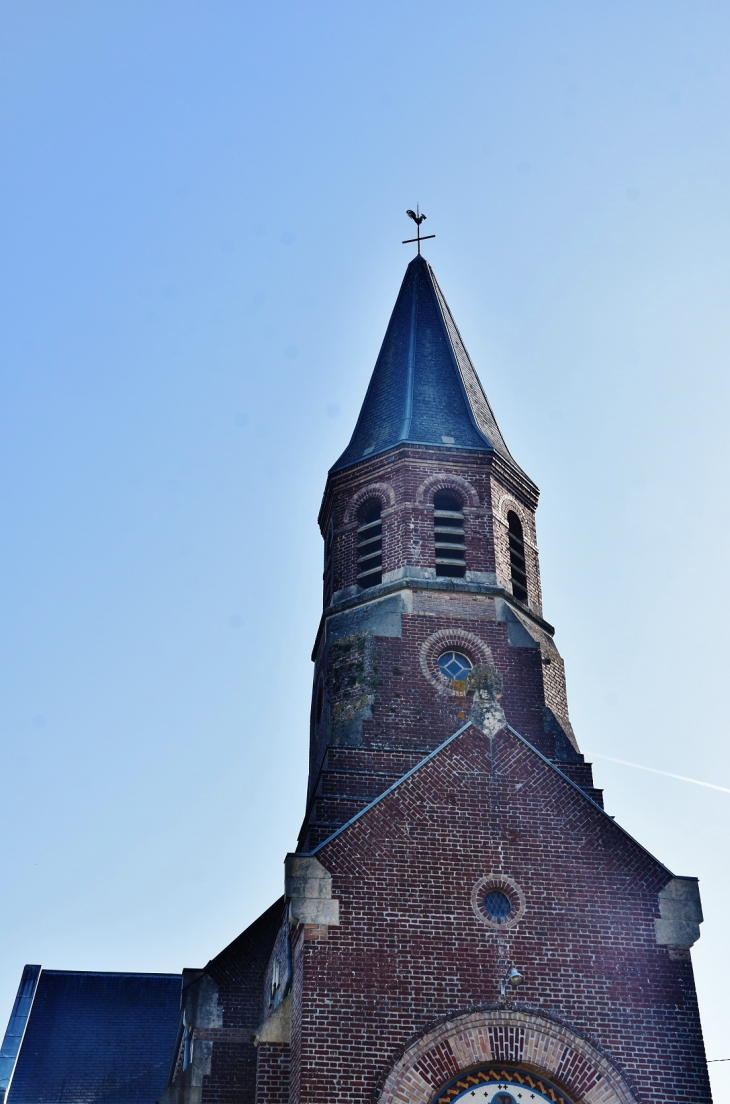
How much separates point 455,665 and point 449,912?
17.0 feet

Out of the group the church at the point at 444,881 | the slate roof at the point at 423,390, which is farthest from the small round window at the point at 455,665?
the slate roof at the point at 423,390

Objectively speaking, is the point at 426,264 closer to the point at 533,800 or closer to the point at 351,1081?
the point at 533,800

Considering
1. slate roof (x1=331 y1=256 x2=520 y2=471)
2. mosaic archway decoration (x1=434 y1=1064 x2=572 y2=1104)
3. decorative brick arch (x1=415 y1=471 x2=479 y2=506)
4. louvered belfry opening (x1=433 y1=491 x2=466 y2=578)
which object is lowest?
mosaic archway decoration (x1=434 y1=1064 x2=572 y2=1104)

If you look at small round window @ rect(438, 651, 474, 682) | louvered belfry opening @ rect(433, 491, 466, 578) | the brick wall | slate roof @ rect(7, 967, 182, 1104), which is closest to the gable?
the brick wall

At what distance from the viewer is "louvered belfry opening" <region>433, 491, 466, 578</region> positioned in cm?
1969

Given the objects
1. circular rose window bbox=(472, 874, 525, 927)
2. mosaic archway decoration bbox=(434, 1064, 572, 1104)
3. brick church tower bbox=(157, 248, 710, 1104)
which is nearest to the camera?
mosaic archway decoration bbox=(434, 1064, 572, 1104)

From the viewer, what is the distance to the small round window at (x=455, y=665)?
60.8ft

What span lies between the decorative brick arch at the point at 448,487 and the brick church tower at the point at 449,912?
3.16 feet

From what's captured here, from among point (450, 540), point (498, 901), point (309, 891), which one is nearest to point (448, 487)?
point (450, 540)

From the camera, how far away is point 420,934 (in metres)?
14.0

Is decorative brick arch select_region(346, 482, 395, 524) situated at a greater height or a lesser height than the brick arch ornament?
greater

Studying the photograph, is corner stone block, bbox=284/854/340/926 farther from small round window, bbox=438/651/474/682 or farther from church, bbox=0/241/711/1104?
small round window, bbox=438/651/474/682

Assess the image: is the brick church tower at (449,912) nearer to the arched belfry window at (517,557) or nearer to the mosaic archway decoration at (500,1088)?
the mosaic archway decoration at (500,1088)

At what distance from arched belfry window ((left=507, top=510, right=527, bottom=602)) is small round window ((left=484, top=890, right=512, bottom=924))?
6.70m
